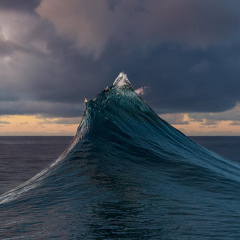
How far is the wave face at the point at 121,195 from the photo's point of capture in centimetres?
564

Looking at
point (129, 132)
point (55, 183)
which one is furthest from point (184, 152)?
point (55, 183)

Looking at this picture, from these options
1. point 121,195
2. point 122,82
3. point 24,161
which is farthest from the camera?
point 24,161

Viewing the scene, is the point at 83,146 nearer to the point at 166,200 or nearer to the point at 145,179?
the point at 145,179

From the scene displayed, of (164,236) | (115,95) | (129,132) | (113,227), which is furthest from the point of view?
(115,95)

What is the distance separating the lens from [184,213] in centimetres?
648

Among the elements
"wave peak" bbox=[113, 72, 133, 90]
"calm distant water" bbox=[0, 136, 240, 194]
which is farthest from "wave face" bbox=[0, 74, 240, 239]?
"calm distant water" bbox=[0, 136, 240, 194]

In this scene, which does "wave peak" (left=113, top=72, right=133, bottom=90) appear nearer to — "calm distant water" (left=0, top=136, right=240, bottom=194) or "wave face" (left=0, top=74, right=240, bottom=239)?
"wave face" (left=0, top=74, right=240, bottom=239)

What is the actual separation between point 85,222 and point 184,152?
32.4ft

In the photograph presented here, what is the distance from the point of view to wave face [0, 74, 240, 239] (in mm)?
5641

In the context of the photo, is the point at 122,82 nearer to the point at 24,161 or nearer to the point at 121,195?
the point at 121,195

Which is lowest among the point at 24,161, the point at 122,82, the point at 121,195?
the point at 24,161

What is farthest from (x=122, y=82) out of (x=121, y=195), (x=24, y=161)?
(x=24, y=161)

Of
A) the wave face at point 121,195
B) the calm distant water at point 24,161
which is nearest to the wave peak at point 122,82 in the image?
the wave face at point 121,195

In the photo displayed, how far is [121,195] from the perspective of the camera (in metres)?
7.81
